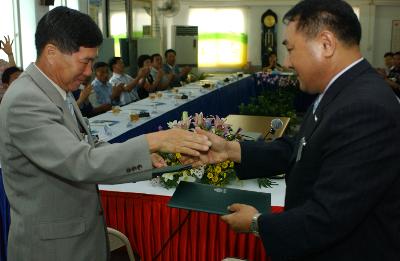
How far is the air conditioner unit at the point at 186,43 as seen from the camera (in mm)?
11633

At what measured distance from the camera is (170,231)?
2.25 m

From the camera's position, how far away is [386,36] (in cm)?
1198

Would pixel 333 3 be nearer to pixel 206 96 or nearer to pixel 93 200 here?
pixel 93 200

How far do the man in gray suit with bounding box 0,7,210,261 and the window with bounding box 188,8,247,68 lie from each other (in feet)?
37.7

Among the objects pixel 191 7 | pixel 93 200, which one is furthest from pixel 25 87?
pixel 191 7

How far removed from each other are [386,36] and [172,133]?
12.1 metres

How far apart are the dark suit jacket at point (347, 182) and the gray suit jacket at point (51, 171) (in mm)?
401

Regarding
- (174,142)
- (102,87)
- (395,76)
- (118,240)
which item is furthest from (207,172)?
(395,76)

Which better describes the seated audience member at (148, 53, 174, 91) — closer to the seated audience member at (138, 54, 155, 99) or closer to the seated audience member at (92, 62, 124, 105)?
the seated audience member at (138, 54, 155, 99)

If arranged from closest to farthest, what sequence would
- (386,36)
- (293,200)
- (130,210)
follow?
(293,200)
(130,210)
(386,36)

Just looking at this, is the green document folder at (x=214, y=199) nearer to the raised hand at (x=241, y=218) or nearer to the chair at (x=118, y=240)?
the raised hand at (x=241, y=218)

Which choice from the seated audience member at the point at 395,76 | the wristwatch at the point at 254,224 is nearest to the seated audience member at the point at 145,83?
the seated audience member at the point at 395,76

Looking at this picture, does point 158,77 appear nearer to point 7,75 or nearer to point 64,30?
point 7,75

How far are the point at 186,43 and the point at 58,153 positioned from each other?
35.2 feet
